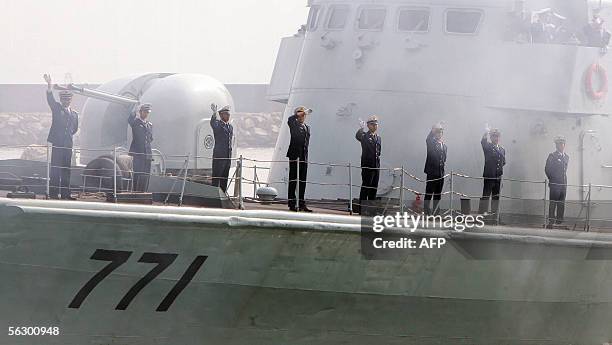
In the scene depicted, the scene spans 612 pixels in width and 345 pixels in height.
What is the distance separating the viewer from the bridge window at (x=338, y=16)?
1384 cm

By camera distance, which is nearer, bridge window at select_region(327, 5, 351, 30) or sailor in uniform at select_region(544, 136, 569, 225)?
sailor in uniform at select_region(544, 136, 569, 225)

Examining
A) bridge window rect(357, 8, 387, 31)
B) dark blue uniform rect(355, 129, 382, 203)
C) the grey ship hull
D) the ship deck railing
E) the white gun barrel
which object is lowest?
the grey ship hull

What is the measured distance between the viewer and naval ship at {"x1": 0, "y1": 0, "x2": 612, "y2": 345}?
10.8 m

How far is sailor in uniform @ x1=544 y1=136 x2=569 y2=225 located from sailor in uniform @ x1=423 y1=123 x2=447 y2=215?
4.37 ft

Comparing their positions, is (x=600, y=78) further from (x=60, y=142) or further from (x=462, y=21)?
(x=60, y=142)

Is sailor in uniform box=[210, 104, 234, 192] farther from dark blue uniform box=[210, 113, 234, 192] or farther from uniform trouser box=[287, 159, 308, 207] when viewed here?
uniform trouser box=[287, 159, 308, 207]

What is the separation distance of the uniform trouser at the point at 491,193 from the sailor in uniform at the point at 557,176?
60 cm

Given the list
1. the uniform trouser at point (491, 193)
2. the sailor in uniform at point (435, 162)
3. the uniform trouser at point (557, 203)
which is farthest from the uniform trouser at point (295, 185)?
the uniform trouser at point (557, 203)

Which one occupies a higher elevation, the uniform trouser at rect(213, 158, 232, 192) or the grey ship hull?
the uniform trouser at rect(213, 158, 232, 192)

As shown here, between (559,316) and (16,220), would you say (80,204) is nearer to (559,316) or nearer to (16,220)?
(16,220)

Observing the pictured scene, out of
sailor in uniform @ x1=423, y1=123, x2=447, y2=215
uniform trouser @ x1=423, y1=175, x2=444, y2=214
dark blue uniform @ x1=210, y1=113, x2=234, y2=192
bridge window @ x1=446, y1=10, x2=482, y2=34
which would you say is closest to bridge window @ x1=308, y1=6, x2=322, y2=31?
bridge window @ x1=446, y1=10, x2=482, y2=34

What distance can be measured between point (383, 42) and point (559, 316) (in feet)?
Result: 12.1

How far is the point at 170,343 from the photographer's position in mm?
11180

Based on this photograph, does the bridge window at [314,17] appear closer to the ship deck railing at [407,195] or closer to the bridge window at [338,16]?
the bridge window at [338,16]
